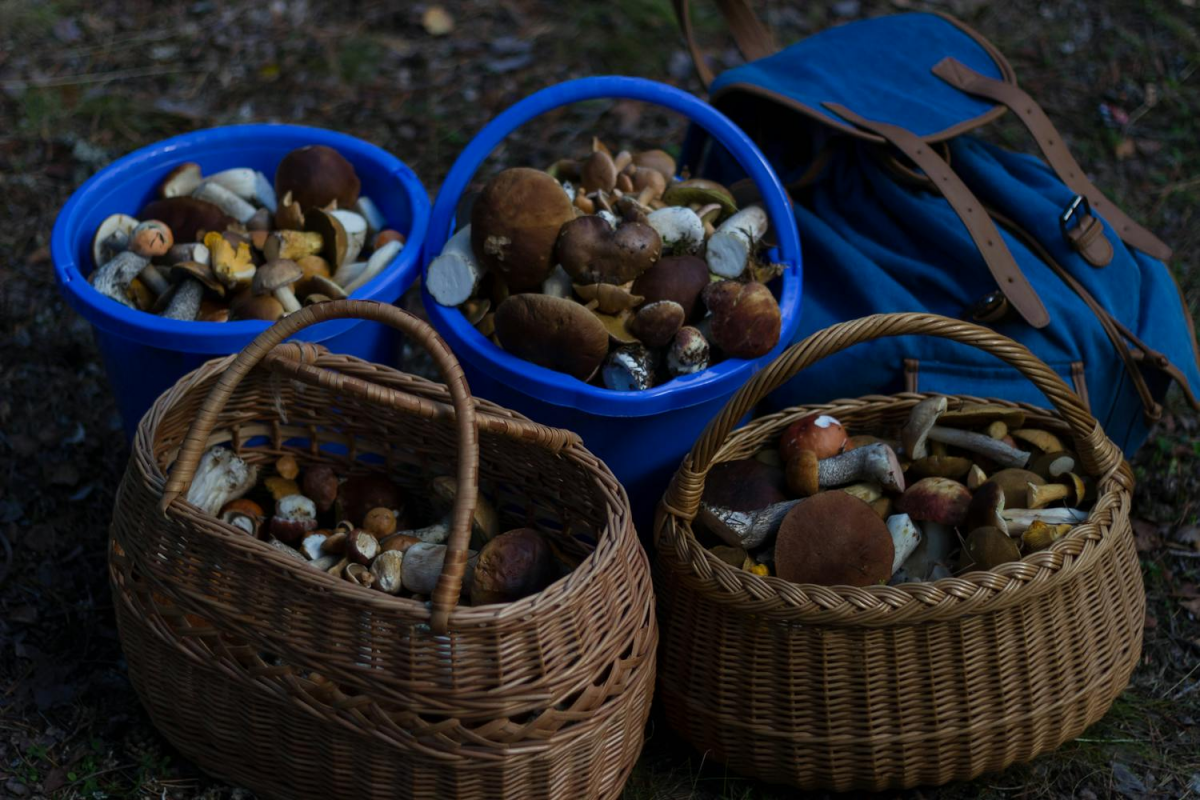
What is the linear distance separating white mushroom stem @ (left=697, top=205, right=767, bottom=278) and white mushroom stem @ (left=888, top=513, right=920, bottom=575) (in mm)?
628

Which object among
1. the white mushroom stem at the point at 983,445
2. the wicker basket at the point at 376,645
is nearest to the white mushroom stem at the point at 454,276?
the wicker basket at the point at 376,645

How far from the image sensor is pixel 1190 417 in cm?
284

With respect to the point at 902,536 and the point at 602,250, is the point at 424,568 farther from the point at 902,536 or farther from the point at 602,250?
the point at 902,536

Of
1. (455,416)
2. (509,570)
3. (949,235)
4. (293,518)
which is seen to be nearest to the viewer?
(455,416)

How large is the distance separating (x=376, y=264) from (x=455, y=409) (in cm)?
90

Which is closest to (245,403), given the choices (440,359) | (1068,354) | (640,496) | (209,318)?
(209,318)

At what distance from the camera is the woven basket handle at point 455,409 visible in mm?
1503

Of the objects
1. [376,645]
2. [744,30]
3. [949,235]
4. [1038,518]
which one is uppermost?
[744,30]

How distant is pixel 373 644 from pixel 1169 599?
1826 millimetres

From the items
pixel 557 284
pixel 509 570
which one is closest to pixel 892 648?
pixel 509 570

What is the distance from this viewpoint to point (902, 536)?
1977 mm

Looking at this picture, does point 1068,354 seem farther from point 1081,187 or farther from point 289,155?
point 289,155

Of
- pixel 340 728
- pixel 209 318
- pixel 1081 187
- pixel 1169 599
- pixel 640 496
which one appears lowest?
pixel 1169 599

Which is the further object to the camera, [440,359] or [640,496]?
[640,496]
